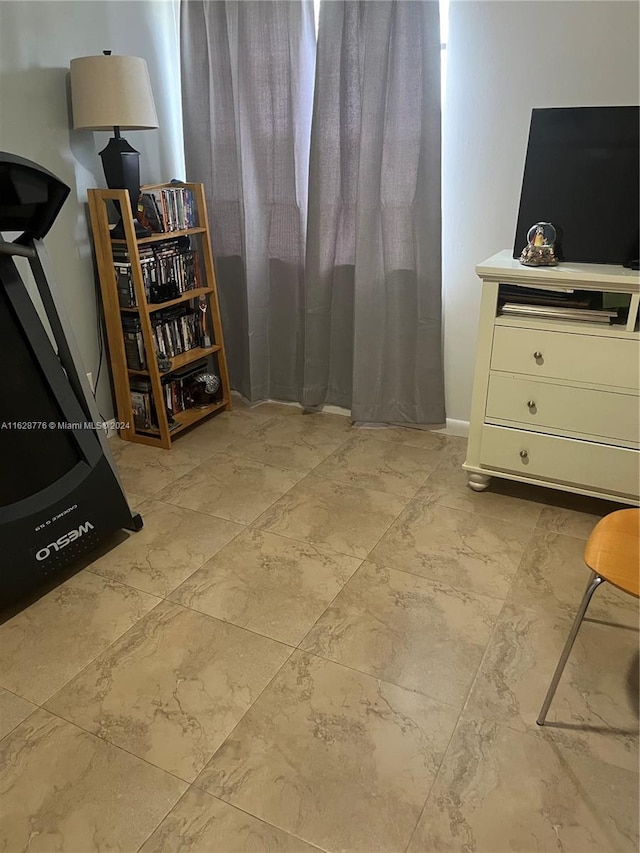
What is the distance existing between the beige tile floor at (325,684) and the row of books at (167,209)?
1.16 metres

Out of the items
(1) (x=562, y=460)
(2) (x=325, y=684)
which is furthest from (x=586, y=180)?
(2) (x=325, y=684)

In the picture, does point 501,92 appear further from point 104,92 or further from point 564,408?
point 104,92

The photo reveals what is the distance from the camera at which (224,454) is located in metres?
2.93

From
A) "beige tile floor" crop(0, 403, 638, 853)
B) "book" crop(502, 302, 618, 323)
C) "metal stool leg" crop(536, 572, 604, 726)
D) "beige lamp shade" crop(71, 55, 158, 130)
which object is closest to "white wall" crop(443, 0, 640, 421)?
"book" crop(502, 302, 618, 323)

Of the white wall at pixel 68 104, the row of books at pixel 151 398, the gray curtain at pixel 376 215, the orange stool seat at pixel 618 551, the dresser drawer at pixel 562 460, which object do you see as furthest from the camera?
the row of books at pixel 151 398

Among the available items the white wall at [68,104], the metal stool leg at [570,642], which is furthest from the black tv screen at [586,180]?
the white wall at [68,104]

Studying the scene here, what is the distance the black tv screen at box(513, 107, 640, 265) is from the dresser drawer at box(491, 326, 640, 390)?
339 mm

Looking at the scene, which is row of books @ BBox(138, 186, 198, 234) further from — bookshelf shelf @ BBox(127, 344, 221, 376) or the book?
the book

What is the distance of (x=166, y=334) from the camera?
118 inches

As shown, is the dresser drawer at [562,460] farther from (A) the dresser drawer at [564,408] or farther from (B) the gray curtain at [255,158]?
(B) the gray curtain at [255,158]

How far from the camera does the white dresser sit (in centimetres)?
218

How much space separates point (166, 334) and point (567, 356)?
5.69 ft

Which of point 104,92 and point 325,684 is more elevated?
point 104,92

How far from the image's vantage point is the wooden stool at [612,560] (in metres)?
1.37
